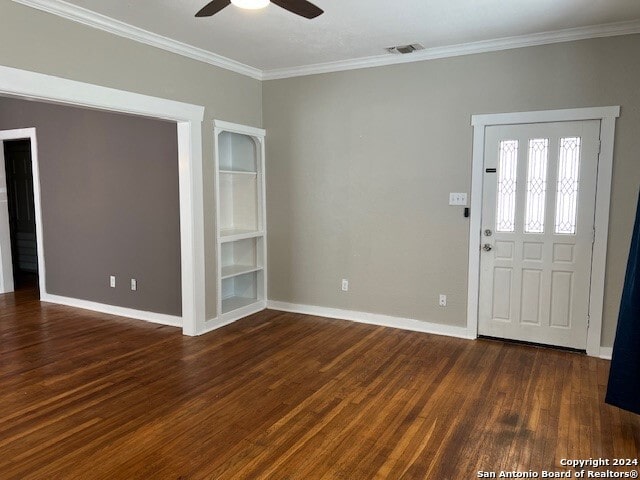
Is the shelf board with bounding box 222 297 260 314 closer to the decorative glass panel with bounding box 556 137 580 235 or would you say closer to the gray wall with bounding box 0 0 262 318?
the gray wall with bounding box 0 0 262 318

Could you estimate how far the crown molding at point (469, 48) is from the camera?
12.2 feet

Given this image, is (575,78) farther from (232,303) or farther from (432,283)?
(232,303)

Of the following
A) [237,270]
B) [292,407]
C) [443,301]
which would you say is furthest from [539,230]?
[237,270]

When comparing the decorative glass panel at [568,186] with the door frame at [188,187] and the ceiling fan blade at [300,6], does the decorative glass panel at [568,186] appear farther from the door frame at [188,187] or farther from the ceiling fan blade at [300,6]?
the door frame at [188,187]

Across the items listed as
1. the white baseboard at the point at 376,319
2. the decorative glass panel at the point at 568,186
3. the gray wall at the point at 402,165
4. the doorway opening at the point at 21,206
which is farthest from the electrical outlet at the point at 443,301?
the doorway opening at the point at 21,206

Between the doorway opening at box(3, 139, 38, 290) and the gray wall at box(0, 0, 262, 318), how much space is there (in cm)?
432

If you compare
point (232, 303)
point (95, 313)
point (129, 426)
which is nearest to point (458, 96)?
point (232, 303)

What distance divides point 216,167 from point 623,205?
3685 millimetres

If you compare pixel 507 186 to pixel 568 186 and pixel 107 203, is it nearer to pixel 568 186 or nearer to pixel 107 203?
pixel 568 186

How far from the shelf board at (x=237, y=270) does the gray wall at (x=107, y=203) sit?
1.76ft

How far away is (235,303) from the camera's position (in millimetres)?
5344

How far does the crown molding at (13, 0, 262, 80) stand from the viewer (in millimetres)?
3209

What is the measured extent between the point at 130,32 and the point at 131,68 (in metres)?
0.27

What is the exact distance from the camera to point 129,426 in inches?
112
